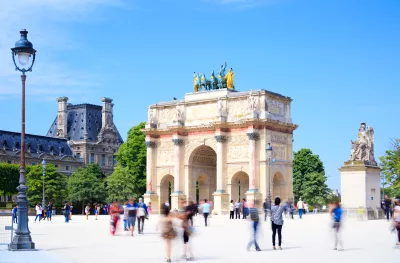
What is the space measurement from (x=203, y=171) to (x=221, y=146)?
6636mm

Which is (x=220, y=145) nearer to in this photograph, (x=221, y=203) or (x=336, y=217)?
(x=221, y=203)

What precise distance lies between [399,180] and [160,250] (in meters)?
52.6

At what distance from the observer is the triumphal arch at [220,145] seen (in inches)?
2441

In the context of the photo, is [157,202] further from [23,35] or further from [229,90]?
[23,35]

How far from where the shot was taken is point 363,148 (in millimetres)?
39531

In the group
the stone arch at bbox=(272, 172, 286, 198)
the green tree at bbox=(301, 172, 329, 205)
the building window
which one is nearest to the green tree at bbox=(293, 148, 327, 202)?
the green tree at bbox=(301, 172, 329, 205)

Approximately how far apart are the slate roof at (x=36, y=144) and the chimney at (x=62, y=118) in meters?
6.70

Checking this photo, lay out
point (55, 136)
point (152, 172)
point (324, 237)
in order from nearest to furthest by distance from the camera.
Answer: point (324, 237)
point (152, 172)
point (55, 136)

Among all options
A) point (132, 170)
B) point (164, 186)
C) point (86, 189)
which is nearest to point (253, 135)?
point (164, 186)

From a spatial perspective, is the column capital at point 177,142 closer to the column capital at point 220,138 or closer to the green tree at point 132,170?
the column capital at point 220,138

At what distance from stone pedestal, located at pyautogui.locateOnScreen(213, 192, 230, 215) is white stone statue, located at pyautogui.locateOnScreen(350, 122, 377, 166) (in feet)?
81.4

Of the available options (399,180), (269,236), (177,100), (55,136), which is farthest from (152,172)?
(55,136)

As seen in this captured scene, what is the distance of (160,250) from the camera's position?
21375 mm

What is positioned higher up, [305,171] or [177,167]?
[305,171]
